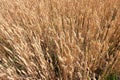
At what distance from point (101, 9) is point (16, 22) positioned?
2.09 ft

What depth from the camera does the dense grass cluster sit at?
1.28m

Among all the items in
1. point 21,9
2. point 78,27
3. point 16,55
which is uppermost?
point 21,9

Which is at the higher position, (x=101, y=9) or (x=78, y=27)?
(x=101, y=9)

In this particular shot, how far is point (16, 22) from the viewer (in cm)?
167

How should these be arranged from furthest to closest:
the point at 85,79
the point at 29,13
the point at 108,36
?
1. the point at 29,13
2. the point at 108,36
3. the point at 85,79

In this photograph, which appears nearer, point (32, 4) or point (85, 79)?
point (85, 79)

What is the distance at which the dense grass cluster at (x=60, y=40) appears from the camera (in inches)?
50.4

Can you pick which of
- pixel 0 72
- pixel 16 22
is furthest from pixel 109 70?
pixel 16 22

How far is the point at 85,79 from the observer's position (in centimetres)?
124

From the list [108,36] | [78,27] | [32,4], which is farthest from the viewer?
[32,4]

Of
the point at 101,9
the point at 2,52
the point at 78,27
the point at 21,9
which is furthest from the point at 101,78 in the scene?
the point at 21,9

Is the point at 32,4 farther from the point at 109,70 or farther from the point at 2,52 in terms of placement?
the point at 109,70

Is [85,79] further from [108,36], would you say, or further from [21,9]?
[21,9]

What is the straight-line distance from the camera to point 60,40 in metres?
1.28
